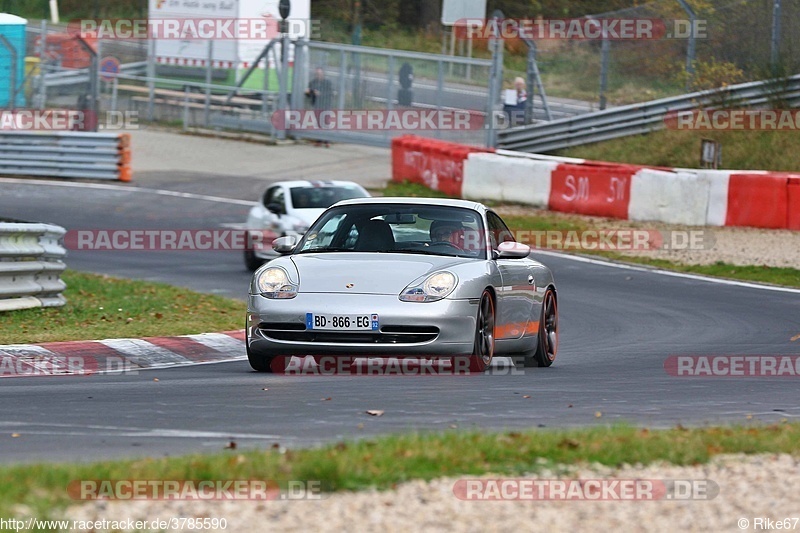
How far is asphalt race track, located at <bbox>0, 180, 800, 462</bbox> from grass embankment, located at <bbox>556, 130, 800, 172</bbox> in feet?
35.7

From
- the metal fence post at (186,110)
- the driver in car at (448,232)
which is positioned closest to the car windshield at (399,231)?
the driver in car at (448,232)

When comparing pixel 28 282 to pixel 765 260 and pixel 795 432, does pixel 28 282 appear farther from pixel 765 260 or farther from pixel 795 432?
pixel 765 260

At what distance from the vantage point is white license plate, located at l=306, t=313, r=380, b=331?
30.0 feet

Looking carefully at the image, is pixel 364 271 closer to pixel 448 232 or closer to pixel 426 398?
pixel 448 232

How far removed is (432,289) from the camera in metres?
9.36

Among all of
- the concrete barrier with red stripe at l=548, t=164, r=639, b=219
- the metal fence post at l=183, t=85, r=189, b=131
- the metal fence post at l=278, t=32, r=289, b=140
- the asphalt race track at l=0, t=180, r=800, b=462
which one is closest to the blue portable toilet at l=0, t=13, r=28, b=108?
the metal fence post at l=183, t=85, r=189, b=131

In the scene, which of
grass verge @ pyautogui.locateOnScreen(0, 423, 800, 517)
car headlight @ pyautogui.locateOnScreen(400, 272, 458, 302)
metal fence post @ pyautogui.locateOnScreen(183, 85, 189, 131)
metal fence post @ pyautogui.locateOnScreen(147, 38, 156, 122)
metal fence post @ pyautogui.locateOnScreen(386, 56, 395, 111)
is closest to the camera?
grass verge @ pyautogui.locateOnScreen(0, 423, 800, 517)

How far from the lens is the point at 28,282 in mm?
13203

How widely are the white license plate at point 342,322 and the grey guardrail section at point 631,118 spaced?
1904cm

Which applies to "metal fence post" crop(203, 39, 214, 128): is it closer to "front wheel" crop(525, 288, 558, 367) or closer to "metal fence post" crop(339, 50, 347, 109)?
"metal fence post" crop(339, 50, 347, 109)

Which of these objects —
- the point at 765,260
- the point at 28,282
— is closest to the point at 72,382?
the point at 28,282

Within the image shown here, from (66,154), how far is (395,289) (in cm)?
2278

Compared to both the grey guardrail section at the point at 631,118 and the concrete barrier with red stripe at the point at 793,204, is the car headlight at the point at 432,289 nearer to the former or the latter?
the concrete barrier with red stripe at the point at 793,204

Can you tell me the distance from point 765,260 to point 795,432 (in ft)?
43.3
